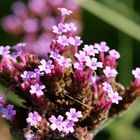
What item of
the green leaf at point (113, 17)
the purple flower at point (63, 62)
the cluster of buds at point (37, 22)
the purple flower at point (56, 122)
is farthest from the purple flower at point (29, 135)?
the green leaf at point (113, 17)

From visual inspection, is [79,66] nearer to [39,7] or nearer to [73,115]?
[73,115]

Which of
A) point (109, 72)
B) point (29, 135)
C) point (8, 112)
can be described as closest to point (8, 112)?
point (8, 112)

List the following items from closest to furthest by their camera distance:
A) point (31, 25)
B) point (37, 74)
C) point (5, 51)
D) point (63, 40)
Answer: point (37, 74) < point (63, 40) < point (5, 51) < point (31, 25)

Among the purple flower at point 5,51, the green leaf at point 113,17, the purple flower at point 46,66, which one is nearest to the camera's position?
the purple flower at point 46,66

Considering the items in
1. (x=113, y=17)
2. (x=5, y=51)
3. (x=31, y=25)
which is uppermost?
(x=31, y=25)

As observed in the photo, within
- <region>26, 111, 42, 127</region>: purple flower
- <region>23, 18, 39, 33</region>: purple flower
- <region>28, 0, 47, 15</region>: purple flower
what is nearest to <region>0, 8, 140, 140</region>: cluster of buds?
<region>26, 111, 42, 127</region>: purple flower

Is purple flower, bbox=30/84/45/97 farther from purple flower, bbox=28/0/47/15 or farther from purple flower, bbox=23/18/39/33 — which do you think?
purple flower, bbox=28/0/47/15

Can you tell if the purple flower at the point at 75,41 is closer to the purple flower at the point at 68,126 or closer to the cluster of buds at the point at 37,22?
the purple flower at the point at 68,126
